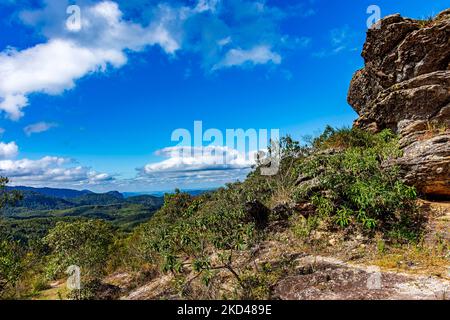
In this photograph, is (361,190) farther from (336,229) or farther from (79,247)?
(79,247)

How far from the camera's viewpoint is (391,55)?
50.5ft

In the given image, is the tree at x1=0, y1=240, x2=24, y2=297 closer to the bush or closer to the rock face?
the bush

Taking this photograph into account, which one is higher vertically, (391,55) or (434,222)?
(391,55)

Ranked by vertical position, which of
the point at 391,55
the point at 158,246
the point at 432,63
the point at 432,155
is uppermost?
the point at 391,55

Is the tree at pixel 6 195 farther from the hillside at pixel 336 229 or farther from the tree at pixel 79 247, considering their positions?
the tree at pixel 79 247

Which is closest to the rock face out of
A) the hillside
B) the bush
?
the hillside

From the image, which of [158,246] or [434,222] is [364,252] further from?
[158,246]

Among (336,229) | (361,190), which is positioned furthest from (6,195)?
(361,190)

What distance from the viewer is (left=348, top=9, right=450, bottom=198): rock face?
1072 cm

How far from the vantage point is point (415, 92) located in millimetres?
13383
